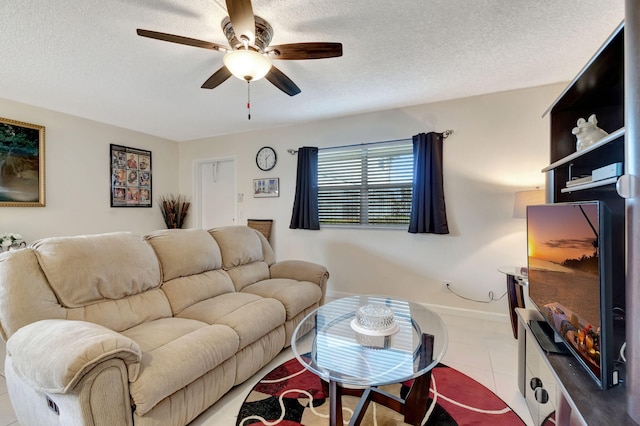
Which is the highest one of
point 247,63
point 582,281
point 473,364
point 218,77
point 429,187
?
point 218,77

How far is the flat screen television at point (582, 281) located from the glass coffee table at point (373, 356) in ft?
1.83

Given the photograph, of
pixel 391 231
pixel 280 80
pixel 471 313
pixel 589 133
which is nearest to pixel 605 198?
pixel 589 133

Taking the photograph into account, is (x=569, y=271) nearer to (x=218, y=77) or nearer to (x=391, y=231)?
(x=391, y=231)

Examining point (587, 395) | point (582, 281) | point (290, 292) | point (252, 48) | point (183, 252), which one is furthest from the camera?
point (290, 292)

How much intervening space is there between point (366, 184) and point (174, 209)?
125 inches

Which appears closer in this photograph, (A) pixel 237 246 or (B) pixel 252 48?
(B) pixel 252 48

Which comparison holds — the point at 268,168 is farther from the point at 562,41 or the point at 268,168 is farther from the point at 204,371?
the point at 562,41

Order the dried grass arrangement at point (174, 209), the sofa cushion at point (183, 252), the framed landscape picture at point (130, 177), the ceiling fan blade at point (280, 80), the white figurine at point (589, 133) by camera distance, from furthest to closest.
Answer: the dried grass arrangement at point (174, 209) → the framed landscape picture at point (130, 177) → the sofa cushion at point (183, 252) → the ceiling fan blade at point (280, 80) → the white figurine at point (589, 133)

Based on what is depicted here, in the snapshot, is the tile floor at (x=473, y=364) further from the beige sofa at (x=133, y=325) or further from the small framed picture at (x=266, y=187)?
the small framed picture at (x=266, y=187)

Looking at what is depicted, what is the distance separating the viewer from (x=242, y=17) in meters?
1.41

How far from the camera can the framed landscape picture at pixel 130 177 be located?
3.93 meters

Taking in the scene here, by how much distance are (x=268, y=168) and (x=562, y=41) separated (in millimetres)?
3274

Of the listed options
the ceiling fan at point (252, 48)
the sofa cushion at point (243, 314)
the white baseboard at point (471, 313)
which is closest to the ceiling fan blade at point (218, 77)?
the ceiling fan at point (252, 48)

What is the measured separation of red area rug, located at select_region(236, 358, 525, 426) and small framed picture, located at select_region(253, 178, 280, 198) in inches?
100
